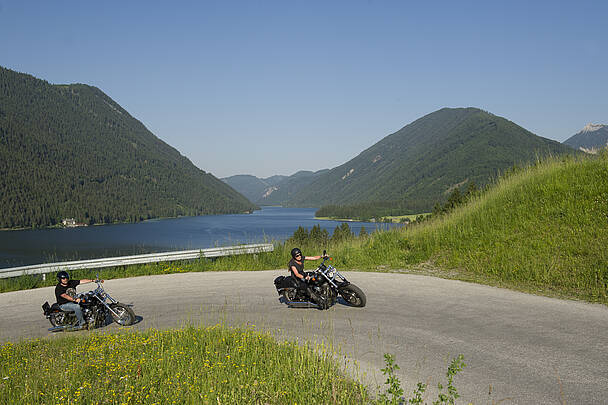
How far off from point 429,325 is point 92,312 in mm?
6631

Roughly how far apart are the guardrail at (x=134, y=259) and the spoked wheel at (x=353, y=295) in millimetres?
7812

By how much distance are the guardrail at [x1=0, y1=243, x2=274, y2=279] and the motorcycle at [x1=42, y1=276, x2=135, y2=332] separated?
6.52 meters

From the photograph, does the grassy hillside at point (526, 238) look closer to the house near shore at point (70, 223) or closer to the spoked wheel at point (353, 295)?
the spoked wheel at point (353, 295)

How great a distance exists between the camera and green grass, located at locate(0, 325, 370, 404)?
14.4 feet

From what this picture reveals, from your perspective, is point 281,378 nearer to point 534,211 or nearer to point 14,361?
point 14,361

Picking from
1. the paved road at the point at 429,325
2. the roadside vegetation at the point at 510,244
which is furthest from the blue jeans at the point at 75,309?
the roadside vegetation at the point at 510,244

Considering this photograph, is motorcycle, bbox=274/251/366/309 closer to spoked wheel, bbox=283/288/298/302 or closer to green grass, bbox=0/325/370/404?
spoked wheel, bbox=283/288/298/302

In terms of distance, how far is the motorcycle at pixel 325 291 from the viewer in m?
8.83

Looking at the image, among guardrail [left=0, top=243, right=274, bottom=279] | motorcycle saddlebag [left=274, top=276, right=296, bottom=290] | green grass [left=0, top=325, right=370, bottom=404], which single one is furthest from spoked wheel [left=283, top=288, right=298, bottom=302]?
guardrail [left=0, top=243, right=274, bottom=279]

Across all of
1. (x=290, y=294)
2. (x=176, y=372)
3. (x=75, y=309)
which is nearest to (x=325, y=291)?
(x=290, y=294)

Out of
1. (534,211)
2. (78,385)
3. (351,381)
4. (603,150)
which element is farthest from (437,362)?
(603,150)

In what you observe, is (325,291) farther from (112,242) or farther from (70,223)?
(70,223)

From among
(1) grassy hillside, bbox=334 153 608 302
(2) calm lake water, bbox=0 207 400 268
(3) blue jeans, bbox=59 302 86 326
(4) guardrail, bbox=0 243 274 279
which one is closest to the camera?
(3) blue jeans, bbox=59 302 86 326

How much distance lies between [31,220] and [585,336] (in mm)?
162683
